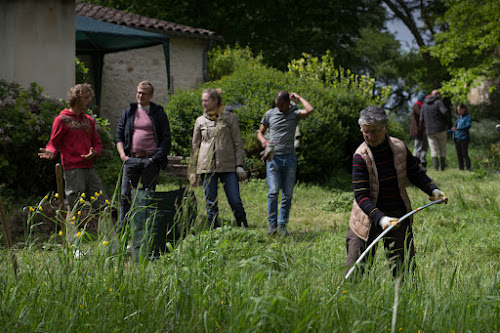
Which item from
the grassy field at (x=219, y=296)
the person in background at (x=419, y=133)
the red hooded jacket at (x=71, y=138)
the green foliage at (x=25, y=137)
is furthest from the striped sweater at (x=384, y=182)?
the person in background at (x=419, y=133)

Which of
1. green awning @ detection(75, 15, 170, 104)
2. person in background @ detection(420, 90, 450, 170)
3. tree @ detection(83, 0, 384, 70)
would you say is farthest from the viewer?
tree @ detection(83, 0, 384, 70)

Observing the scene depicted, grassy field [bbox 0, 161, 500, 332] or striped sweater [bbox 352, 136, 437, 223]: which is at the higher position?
striped sweater [bbox 352, 136, 437, 223]

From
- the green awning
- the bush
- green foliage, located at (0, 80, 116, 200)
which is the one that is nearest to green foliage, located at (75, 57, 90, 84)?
the green awning

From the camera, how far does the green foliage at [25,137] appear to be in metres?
7.98

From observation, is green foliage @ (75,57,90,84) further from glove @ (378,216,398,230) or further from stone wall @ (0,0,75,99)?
glove @ (378,216,398,230)

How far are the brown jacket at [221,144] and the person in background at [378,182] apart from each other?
2.52 m

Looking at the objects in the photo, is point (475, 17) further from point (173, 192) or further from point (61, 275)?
point (61, 275)

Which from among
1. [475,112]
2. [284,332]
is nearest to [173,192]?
[284,332]

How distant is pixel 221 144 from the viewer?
634cm

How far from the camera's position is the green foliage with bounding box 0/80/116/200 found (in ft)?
26.2

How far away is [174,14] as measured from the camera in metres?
23.8

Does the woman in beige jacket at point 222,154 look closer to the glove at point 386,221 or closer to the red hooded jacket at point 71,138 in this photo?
the red hooded jacket at point 71,138

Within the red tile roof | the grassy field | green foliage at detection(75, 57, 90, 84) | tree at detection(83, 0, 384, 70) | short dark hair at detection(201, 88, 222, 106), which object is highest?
tree at detection(83, 0, 384, 70)

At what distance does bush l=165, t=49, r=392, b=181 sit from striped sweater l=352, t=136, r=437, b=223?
6.99 m
